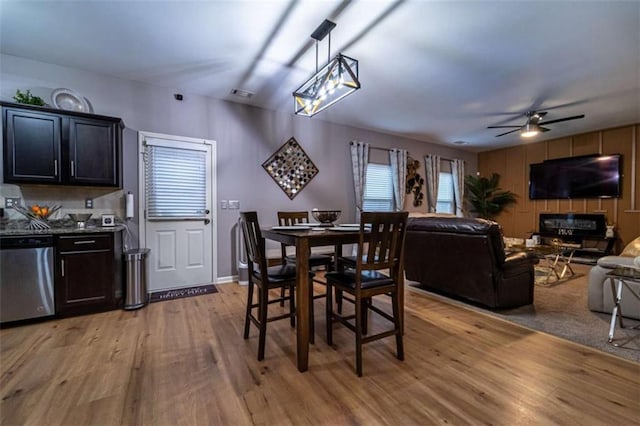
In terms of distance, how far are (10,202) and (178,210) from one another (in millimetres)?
1577

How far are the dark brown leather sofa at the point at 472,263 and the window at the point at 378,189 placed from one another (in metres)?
2.29

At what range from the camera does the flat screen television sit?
5.45 m

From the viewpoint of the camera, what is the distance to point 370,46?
2719 millimetres

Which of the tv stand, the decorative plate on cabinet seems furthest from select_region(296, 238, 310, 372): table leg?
the tv stand

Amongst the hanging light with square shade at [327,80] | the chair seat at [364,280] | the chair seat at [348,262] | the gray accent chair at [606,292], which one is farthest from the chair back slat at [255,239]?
the gray accent chair at [606,292]

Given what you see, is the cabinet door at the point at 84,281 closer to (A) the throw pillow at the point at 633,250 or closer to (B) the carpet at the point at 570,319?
(B) the carpet at the point at 570,319

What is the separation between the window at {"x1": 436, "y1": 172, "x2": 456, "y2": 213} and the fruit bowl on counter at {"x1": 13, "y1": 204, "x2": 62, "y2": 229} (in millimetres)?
7080

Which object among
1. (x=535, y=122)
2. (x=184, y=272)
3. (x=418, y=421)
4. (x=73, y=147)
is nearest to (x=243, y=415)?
(x=418, y=421)

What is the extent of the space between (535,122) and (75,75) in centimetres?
652

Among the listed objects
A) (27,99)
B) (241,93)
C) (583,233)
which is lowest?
(583,233)

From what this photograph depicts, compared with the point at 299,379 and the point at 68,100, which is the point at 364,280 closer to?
the point at 299,379

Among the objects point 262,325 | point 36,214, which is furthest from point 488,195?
point 36,214

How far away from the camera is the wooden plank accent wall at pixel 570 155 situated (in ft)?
17.3

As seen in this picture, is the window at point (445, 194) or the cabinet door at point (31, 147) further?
the window at point (445, 194)
